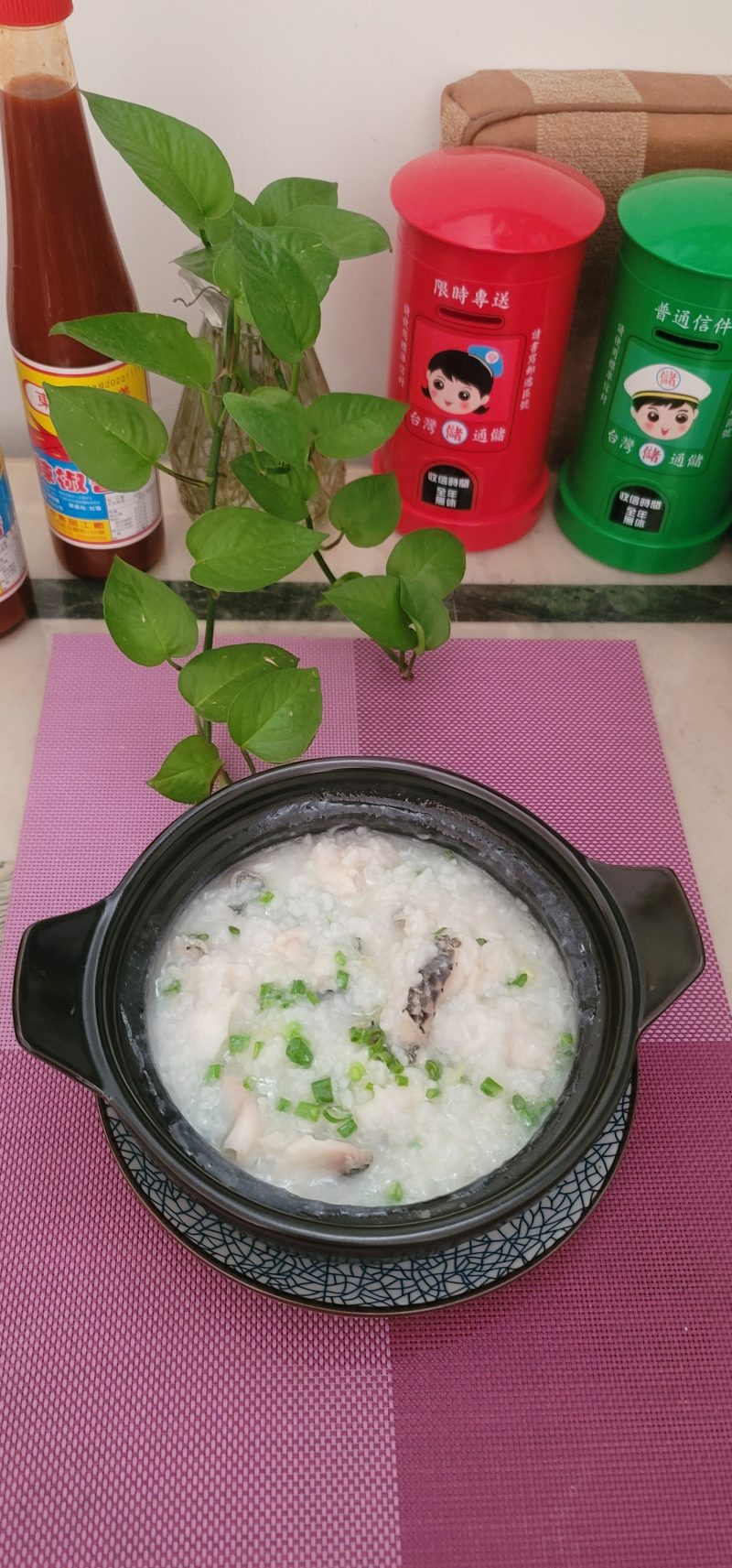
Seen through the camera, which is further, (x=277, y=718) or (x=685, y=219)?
(x=685, y=219)

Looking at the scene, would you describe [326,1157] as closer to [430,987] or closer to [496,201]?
[430,987]

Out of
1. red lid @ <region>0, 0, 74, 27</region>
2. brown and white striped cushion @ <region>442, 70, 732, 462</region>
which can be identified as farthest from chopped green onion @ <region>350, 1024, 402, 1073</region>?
brown and white striped cushion @ <region>442, 70, 732, 462</region>

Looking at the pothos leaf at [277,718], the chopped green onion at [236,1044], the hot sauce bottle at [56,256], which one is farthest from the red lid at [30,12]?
the chopped green onion at [236,1044]

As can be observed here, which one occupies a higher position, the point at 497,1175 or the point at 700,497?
the point at 700,497

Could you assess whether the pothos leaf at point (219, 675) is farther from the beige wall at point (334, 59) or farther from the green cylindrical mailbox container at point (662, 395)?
the beige wall at point (334, 59)

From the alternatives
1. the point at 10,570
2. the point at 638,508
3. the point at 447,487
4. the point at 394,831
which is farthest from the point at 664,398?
the point at 10,570

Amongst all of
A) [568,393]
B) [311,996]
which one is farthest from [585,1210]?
[568,393]

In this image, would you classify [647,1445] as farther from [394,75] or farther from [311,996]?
[394,75]
